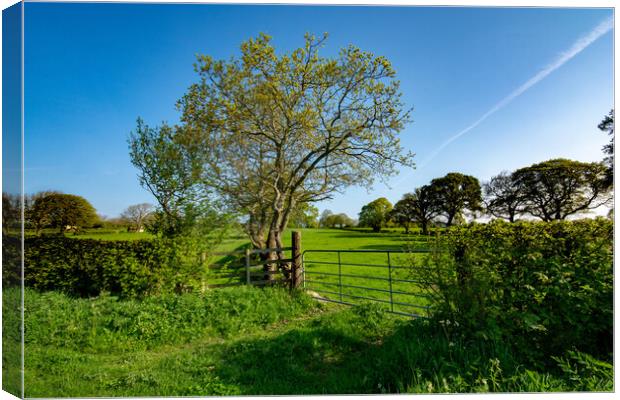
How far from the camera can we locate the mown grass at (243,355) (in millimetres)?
2680

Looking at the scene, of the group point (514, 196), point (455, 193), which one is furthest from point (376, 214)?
point (514, 196)

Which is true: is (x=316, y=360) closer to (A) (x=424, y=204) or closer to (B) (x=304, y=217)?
(A) (x=424, y=204)

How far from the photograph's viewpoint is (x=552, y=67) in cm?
403

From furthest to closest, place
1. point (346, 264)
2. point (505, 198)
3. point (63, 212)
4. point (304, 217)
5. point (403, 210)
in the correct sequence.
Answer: point (304, 217) < point (403, 210) < point (346, 264) < point (505, 198) < point (63, 212)

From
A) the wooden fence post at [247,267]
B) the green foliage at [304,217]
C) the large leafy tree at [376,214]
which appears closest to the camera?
the large leafy tree at [376,214]

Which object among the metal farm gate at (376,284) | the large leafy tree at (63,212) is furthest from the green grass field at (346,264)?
the large leafy tree at (63,212)

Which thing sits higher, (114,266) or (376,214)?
(376,214)

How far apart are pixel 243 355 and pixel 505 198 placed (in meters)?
4.89

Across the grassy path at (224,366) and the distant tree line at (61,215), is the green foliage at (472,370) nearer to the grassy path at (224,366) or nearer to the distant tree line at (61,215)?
the grassy path at (224,366)

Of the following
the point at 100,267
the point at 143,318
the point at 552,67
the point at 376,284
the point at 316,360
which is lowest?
the point at 376,284

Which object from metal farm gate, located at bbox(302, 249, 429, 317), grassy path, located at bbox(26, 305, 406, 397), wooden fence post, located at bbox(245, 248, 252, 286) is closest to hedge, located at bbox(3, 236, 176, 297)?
wooden fence post, located at bbox(245, 248, 252, 286)

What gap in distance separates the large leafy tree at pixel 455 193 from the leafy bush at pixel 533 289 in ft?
7.55

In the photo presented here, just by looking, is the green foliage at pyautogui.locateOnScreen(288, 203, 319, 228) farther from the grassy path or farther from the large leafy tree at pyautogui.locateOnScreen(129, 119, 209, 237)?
the grassy path

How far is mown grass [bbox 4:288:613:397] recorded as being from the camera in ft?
8.79
